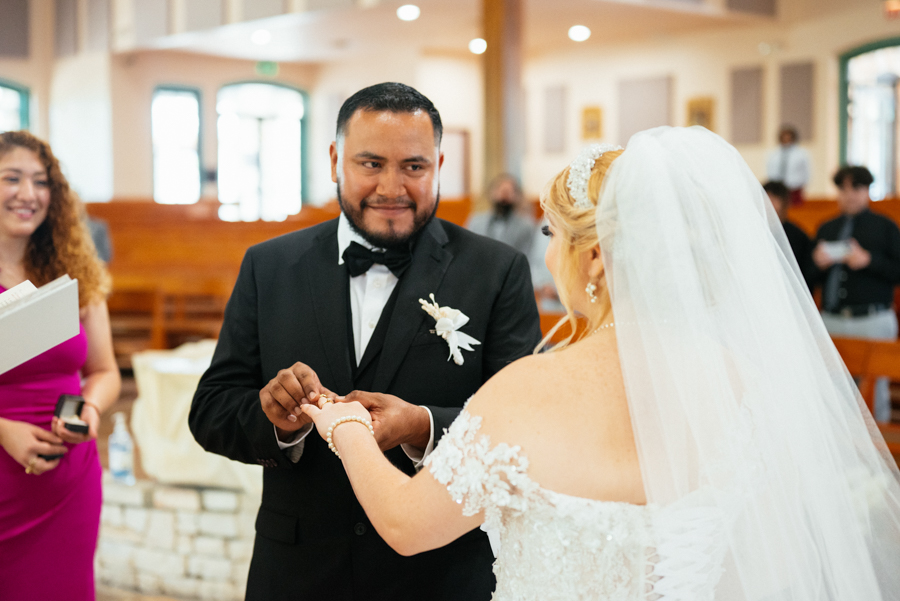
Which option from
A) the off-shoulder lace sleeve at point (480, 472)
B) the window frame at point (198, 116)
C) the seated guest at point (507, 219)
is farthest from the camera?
the window frame at point (198, 116)

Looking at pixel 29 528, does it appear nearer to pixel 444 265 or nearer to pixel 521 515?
pixel 444 265

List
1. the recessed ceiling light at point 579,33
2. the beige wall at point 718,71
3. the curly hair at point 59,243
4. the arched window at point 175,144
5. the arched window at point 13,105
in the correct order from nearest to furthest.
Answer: the curly hair at point 59,243 < the beige wall at point 718,71 < the recessed ceiling light at point 579,33 < the arched window at point 13,105 < the arched window at point 175,144

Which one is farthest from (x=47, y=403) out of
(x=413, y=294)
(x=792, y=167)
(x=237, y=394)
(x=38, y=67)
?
(x=38, y=67)

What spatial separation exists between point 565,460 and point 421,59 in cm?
1405

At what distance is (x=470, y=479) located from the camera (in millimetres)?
1172

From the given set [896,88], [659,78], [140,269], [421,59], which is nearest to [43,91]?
[421,59]

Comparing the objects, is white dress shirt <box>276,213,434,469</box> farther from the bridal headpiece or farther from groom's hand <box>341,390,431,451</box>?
the bridal headpiece

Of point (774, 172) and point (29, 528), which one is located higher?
point (774, 172)

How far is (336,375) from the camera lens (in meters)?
1.61

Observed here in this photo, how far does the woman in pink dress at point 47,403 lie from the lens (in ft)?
6.17

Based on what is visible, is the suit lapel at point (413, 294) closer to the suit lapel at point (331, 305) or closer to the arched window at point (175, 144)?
the suit lapel at point (331, 305)

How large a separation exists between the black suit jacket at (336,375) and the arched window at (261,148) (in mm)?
14744

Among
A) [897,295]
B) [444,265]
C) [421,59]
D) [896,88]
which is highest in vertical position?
[421,59]

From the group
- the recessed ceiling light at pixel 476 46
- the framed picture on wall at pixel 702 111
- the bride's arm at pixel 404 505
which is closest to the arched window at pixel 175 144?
the recessed ceiling light at pixel 476 46
